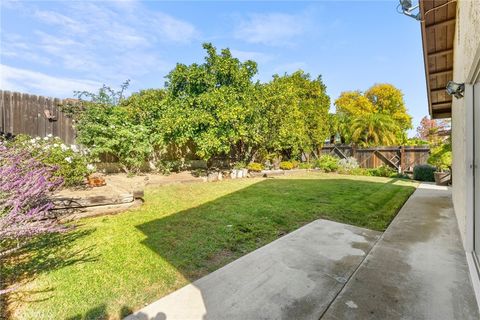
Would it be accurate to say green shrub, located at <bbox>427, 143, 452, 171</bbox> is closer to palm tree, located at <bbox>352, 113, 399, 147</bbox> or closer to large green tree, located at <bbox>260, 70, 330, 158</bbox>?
large green tree, located at <bbox>260, 70, 330, 158</bbox>

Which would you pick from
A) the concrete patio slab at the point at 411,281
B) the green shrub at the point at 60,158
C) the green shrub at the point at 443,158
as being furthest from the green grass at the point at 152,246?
the green shrub at the point at 443,158

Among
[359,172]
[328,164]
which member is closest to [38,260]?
[328,164]

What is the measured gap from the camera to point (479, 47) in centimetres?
228

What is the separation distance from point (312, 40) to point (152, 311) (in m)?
10.9

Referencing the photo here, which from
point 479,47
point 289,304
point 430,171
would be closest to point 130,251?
point 289,304

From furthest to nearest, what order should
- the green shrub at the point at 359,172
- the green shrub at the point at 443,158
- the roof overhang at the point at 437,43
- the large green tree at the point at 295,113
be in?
the green shrub at the point at 359,172 → the large green tree at the point at 295,113 → the green shrub at the point at 443,158 → the roof overhang at the point at 437,43

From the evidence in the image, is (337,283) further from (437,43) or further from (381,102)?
(381,102)

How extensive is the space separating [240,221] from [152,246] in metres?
1.70

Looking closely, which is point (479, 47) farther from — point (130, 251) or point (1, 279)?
point (1, 279)

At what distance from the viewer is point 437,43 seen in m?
5.10

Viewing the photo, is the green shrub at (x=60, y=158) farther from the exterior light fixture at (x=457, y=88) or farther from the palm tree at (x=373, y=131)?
the palm tree at (x=373, y=131)

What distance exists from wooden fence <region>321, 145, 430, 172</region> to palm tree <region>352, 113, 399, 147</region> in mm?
1443

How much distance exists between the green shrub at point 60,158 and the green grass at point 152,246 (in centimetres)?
181

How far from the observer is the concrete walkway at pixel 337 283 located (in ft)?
6.42
